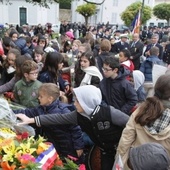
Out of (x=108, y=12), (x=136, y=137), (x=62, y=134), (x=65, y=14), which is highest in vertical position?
(x=136, y=137)

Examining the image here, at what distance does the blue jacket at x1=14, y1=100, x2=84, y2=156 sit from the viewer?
348 centimetres

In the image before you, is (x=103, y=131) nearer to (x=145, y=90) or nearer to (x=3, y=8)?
(x=145, y=90)

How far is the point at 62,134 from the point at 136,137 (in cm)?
88

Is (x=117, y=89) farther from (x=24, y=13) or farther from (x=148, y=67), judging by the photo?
(x=24, y=13)

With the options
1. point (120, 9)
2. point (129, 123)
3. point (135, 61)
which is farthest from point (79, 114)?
point (120, 9)

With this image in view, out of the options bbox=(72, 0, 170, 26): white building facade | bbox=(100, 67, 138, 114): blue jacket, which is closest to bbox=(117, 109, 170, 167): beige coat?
bbox=(100, 67, 138, 114): blue jacket

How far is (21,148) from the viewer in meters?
2.40

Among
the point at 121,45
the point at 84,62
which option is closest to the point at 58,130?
the point at 84,62

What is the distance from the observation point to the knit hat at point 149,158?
1.92m

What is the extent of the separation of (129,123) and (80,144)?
0.78 metres

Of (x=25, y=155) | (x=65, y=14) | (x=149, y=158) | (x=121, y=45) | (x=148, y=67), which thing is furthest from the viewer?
(x=65, y=14)

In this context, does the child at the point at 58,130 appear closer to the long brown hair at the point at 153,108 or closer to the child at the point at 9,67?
the long brown hair at the point at 153,108

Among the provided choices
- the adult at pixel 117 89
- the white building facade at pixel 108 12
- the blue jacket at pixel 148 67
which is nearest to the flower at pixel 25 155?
the adult at pixel 117 89

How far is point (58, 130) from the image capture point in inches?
Result: 137
